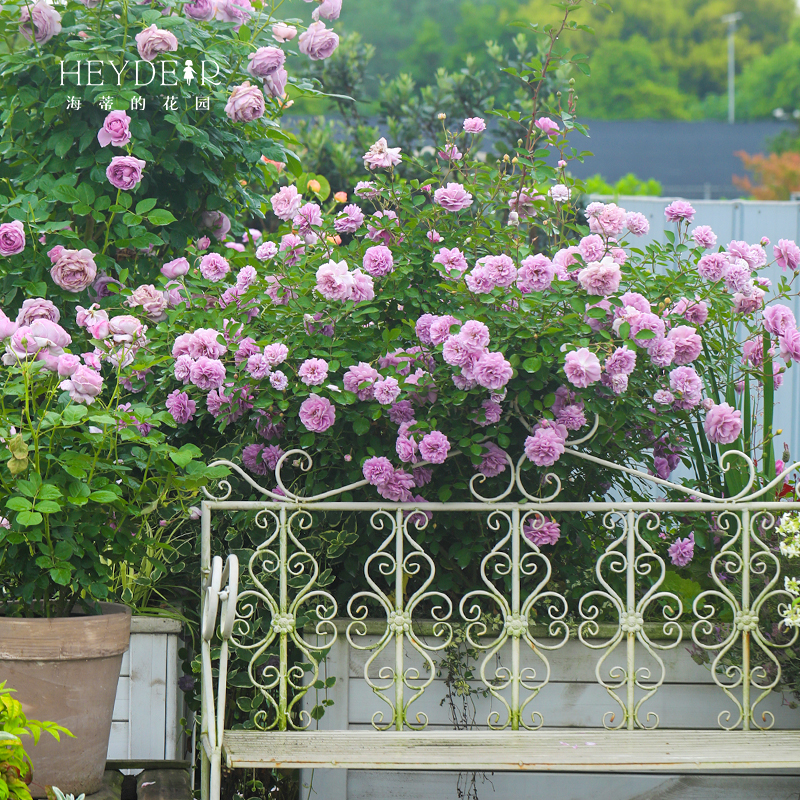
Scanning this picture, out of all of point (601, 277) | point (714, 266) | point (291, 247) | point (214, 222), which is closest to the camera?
point (601, 277)

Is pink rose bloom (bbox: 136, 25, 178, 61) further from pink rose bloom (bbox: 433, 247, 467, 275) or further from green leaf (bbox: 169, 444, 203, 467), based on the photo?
green leaf (bbox: 169, 444, 203, 467)

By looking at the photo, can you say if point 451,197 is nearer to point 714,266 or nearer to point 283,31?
point 714,266

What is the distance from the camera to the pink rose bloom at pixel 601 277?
82.5 inches

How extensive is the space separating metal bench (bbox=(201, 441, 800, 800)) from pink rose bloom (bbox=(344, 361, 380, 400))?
21cm

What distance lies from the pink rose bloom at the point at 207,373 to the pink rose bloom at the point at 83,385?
227 millimetres

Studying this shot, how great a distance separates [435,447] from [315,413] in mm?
301

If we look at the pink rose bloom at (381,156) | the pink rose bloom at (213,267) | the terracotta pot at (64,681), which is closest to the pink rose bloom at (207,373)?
the pink rose bloom at (213,267)

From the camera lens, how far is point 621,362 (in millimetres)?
2104

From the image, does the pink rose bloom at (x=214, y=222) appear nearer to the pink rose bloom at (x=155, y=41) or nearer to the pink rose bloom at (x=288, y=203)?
the pink rose bloom at (x=288, y=203)

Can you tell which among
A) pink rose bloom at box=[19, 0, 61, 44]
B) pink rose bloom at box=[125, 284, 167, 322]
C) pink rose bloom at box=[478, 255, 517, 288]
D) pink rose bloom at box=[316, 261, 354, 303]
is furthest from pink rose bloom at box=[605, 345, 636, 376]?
pink rose bloom at box=[19, 0, 61, 44]

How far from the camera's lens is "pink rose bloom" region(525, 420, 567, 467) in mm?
2133

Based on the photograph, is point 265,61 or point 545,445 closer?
point 545,445

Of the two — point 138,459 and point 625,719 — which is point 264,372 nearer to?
point 138,459

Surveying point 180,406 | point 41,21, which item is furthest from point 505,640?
point 41,21
